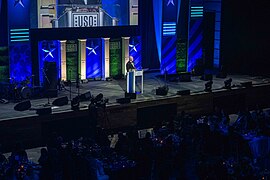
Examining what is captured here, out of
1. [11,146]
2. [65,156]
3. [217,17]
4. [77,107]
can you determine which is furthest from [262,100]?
[65,156]

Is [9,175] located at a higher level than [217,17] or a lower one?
lower

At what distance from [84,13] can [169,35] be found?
381 cm

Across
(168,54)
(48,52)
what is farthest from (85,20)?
(168,54)

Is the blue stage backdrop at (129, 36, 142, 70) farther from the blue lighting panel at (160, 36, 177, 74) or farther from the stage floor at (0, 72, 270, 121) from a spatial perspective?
the blue lighting panel at (160, 36, 177, 74)

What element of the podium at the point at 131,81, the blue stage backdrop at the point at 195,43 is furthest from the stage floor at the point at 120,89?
the blue stage backdrop at the point at 195,43

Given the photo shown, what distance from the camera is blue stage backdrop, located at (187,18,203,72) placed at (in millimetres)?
22266

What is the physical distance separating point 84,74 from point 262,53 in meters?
8.51

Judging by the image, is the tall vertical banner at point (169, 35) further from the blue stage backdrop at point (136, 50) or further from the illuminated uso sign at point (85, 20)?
the illuminated uso sign at point (85, 20)

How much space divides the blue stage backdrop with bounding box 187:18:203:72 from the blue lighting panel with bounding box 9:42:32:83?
24.9ft

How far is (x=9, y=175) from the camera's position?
10195 mm

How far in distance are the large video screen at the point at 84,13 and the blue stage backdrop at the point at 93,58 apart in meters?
0.84

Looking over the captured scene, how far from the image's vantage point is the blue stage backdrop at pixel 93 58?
2081cm

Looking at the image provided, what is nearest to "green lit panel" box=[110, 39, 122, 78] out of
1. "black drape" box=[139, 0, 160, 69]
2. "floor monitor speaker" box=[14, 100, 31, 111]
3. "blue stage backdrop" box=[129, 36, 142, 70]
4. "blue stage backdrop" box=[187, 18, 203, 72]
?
"blue stage backdrop" box=[129, 36, 142, 70]

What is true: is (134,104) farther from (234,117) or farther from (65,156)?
(65,156)
